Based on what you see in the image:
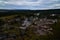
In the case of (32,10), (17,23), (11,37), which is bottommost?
(11,37)

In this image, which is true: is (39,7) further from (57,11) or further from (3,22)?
(3,22)

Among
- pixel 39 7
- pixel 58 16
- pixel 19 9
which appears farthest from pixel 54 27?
pixel 19 9

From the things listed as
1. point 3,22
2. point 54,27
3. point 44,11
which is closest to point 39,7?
point 44,11

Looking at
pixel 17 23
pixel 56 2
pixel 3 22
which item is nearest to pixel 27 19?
pixel 17 23

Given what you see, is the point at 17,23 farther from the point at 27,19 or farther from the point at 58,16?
the point at 58,16

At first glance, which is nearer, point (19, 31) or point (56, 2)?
point (19, 31)

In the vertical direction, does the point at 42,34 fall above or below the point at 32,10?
below

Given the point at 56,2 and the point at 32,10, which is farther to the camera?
the point at 56,2

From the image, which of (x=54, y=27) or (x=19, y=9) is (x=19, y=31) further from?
(x=54, y=27)

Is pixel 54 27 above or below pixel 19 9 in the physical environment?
below
